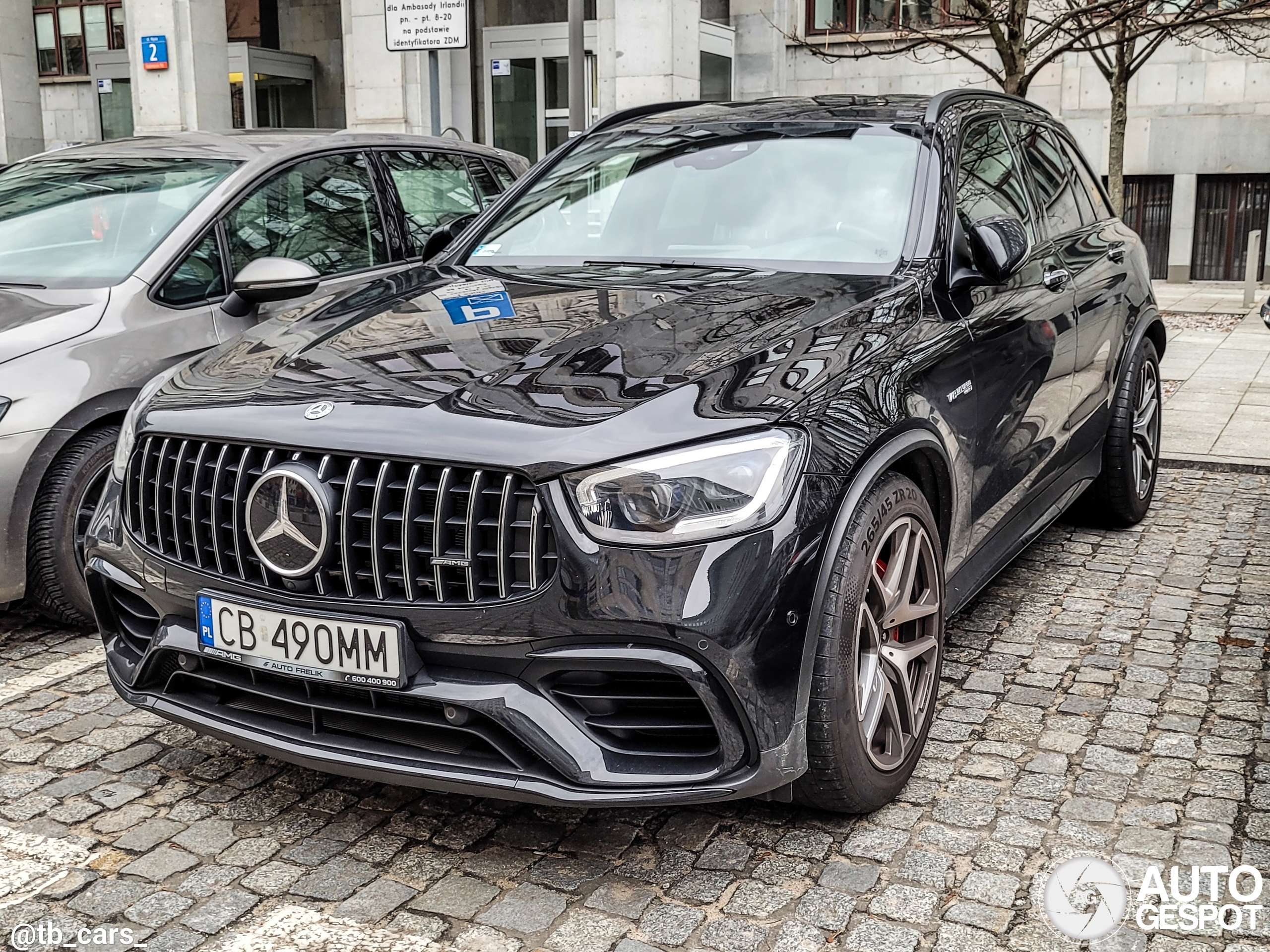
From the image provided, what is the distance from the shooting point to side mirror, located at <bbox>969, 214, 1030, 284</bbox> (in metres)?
3.87

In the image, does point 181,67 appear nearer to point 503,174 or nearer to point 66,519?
point 503,174

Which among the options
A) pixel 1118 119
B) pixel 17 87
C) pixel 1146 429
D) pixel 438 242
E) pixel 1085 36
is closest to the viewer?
pixel 438 242

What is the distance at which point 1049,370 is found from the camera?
4.54 m

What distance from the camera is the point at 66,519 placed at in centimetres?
457

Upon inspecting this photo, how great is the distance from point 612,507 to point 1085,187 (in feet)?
12.8

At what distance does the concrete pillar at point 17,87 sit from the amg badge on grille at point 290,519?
21236mm

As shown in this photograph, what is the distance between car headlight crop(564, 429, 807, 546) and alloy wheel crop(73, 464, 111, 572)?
8.37 feet

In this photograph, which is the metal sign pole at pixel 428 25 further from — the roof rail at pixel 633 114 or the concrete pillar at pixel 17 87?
the concrete pillar at pixel 17 87

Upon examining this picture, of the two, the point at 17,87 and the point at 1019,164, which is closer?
the point at 1019,164

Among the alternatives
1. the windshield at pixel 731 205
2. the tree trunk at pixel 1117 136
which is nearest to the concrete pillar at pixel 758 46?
the tree trunk at pixel 1117 136

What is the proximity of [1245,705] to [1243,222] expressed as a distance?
19.0 m

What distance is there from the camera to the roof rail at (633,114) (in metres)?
5.03

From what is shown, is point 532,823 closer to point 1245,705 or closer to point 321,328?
point 321,328
